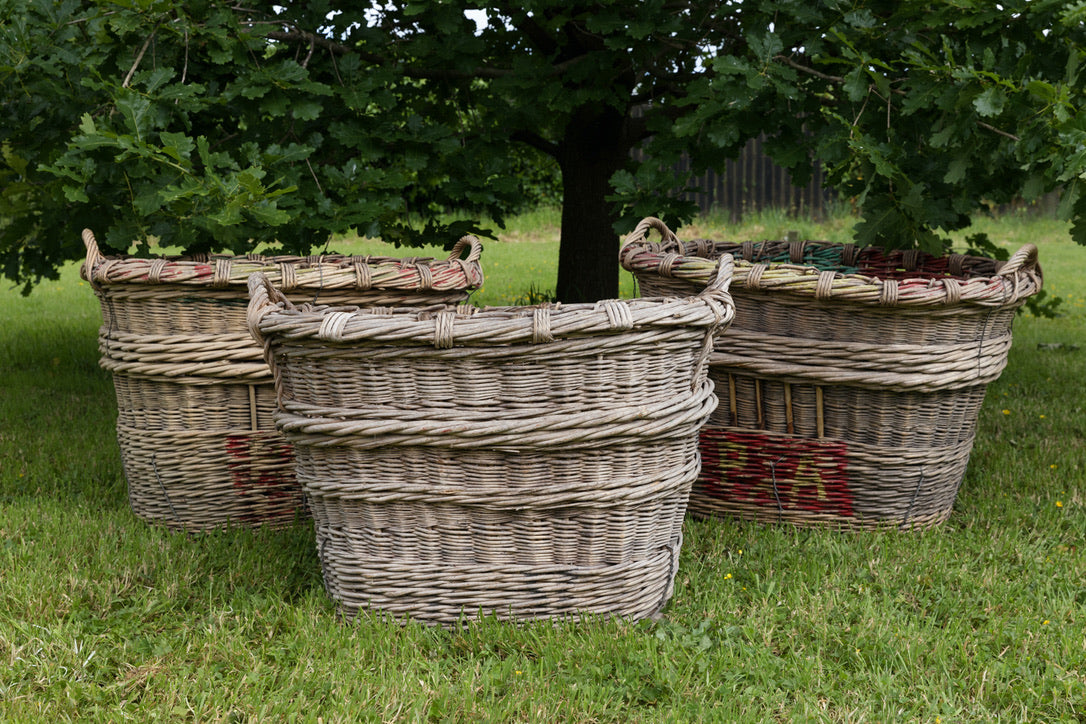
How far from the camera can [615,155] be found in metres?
5.12

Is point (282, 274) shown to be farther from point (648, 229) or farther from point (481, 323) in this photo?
point (648, 229)

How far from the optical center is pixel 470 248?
10.9ft

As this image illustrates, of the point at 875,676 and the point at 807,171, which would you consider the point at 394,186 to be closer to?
the point at 807,171

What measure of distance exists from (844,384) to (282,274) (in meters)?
1.71

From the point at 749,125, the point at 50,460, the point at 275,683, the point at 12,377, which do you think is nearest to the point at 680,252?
the point at 749,125

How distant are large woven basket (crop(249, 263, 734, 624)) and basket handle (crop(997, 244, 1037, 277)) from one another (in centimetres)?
118

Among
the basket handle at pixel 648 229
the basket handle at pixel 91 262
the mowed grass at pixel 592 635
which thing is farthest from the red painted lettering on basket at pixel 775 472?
the basket handle at pixel 91 262

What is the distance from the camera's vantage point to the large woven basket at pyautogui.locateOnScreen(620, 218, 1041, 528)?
110 inches

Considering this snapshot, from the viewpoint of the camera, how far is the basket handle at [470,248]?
3.07m

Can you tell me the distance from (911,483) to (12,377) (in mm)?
4583

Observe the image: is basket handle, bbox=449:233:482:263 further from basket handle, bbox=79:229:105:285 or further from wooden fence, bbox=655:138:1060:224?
wooden fence, bbox=655:138:1060:224

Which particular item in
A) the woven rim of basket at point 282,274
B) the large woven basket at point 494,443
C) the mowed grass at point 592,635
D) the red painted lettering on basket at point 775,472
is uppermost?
A: the woven rim of basket at point 282,274

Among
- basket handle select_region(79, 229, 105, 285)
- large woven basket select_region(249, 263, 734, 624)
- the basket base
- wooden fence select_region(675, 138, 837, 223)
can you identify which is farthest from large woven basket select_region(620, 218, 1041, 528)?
wooden fence select_region(675, 138, 837, 223)

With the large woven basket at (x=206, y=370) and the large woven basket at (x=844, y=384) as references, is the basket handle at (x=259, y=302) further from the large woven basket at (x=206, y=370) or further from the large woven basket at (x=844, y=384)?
the large woven basket at (x=844, y=384)
